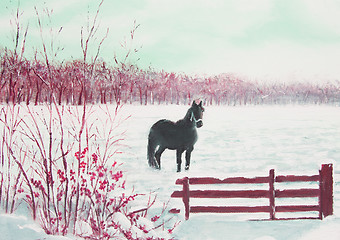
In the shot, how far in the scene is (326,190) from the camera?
6.90m

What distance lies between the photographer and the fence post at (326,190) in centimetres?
686

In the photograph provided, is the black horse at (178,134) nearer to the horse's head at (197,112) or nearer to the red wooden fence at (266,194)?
the horse's head at (197,112)

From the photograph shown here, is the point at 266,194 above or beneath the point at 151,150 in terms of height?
beneath

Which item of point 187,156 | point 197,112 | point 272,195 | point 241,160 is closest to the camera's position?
point 272,195

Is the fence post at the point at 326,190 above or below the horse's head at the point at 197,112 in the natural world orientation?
below

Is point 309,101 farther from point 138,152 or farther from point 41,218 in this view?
point 41,218

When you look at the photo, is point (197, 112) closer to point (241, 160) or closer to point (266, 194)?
point (266, 194)

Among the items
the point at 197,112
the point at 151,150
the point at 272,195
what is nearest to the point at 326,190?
the point at 272,195

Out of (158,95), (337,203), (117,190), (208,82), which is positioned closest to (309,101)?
(208,82)

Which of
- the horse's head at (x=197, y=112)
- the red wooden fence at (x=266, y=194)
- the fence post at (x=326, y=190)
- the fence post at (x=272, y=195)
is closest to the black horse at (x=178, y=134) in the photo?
the horse's head at (x=197, y=112)

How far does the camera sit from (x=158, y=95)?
3603cm

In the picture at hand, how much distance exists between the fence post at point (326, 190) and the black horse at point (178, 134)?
8.46 feet

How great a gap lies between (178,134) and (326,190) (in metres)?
3.19

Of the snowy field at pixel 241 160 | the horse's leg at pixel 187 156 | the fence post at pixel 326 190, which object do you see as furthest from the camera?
the horse's leg at pixel 187 156
